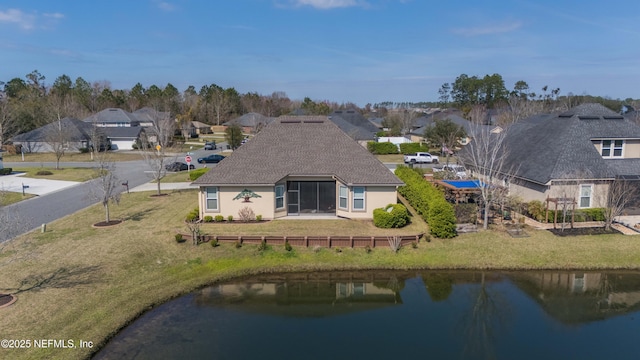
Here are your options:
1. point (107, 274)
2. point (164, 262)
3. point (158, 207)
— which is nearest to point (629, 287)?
point (164, 262)

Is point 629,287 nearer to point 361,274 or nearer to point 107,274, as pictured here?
point 361,274

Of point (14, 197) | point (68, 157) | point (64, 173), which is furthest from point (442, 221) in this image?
point (68, 157)

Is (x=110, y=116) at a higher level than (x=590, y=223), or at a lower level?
higher

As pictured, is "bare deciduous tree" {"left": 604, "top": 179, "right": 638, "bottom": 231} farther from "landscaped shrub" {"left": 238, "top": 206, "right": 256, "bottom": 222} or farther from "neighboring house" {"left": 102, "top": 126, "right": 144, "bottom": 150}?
"neighboring house" {"left": 102, "top": 126, "right": 144, "bottom": 150}

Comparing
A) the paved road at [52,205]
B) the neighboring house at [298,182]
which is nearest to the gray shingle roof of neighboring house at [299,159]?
the neighboring house at [298,182]

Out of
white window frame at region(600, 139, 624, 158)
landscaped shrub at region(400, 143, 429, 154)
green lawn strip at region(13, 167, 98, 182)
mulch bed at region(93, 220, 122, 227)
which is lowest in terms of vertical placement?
mulch bed at region(93, 220, 122, 227)

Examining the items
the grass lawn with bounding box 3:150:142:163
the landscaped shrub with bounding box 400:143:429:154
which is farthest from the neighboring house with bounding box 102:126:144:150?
the landscaped shrub with bounding box 400:143:429:154
